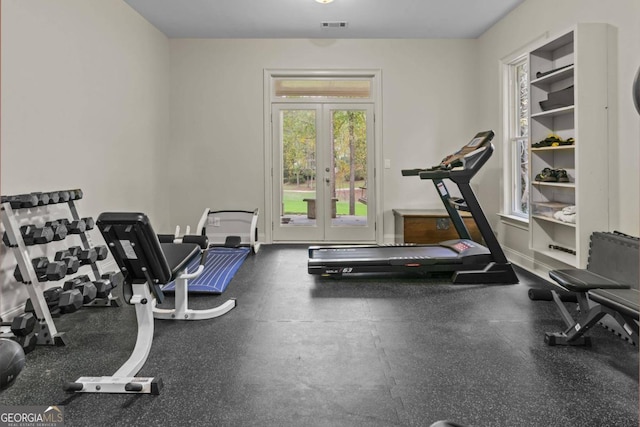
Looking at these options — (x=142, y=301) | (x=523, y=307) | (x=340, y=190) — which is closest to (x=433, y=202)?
(x=340, y=190)

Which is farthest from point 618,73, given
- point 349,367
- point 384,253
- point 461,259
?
point 349,367

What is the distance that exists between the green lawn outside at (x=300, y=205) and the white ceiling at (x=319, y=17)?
2.12m

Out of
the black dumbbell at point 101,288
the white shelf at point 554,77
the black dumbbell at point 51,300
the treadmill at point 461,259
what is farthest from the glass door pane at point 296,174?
the black dumbbell at point 51,300

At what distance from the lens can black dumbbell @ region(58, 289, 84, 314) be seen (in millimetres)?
2594

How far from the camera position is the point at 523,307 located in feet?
10.8

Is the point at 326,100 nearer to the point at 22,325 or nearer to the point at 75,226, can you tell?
the point at 75,226

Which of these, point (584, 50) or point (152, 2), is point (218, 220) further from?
point (584, 50)

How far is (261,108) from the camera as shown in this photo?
6102mm

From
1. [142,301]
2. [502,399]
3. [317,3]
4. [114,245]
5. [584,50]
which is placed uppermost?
[317,3]

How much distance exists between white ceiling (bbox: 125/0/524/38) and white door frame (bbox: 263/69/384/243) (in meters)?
0.47

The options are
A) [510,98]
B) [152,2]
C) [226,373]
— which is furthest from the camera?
[510,98]

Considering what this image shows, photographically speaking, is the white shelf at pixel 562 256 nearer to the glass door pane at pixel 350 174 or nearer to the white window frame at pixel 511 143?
the white window frame at pixel 511 143

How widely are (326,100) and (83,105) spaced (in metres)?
3.18

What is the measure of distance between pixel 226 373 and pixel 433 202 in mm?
4548
